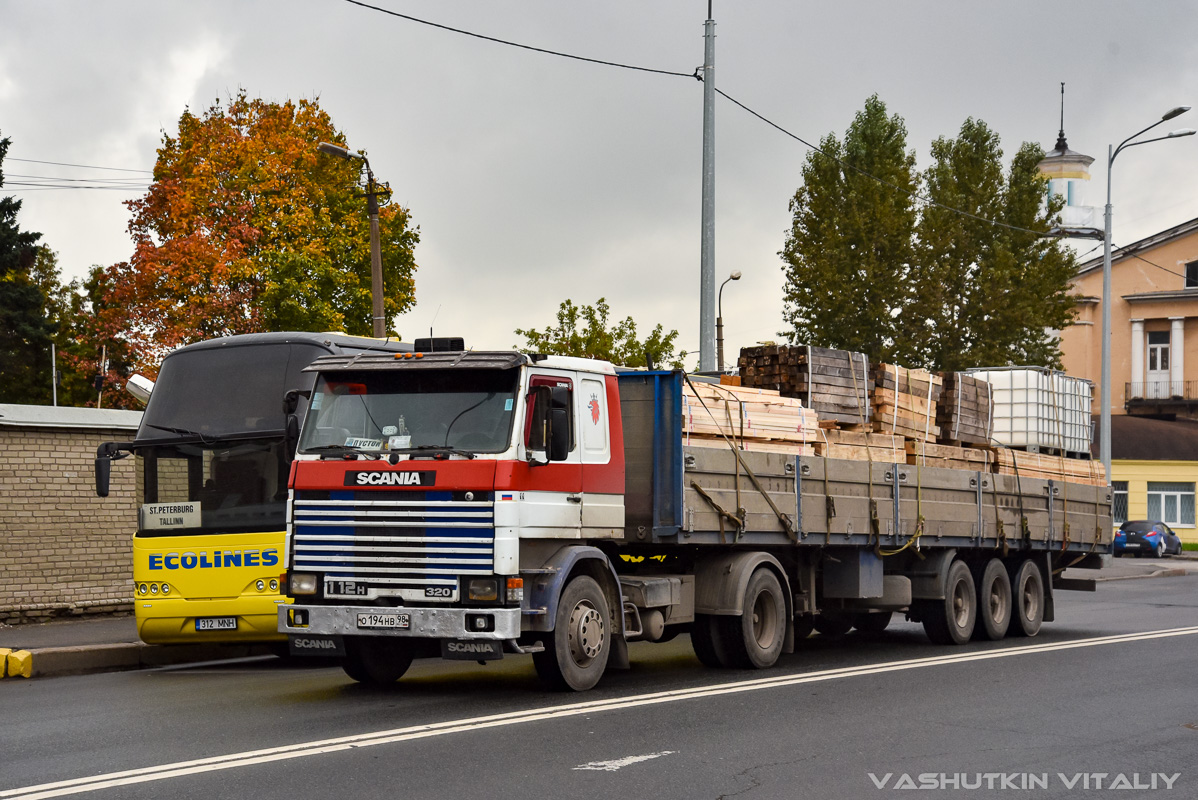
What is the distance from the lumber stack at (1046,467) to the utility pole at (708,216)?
394 cm

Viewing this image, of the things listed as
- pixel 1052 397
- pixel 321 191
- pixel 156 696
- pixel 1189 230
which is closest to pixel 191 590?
pixel 156 696

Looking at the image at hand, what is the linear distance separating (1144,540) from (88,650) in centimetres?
4020

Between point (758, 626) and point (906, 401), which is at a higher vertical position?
point (906, 401)

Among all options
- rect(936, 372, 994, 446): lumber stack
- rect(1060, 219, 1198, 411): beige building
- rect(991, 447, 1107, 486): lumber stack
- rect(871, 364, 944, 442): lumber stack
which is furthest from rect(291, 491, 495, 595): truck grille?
rect(1060, 219, 1198, 411): beige building

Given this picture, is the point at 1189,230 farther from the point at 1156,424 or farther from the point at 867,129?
the point at 867,129

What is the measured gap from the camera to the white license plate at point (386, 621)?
32.9 feet

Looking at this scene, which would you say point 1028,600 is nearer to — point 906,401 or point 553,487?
point 906,401

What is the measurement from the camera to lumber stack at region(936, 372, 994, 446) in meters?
16.5

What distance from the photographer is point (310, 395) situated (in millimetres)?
10969

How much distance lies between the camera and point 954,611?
16.0 meters

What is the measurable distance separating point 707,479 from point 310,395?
3.47 meters

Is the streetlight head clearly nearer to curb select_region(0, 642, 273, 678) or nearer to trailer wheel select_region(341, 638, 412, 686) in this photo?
curb select_region(0, 642, 273, 678)

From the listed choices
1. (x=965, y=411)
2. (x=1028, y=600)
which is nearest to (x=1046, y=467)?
(x=1028, y=600)

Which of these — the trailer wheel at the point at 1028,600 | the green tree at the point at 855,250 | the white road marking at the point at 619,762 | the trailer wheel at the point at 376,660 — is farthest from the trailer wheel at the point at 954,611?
the green tree at the point at 855,250
